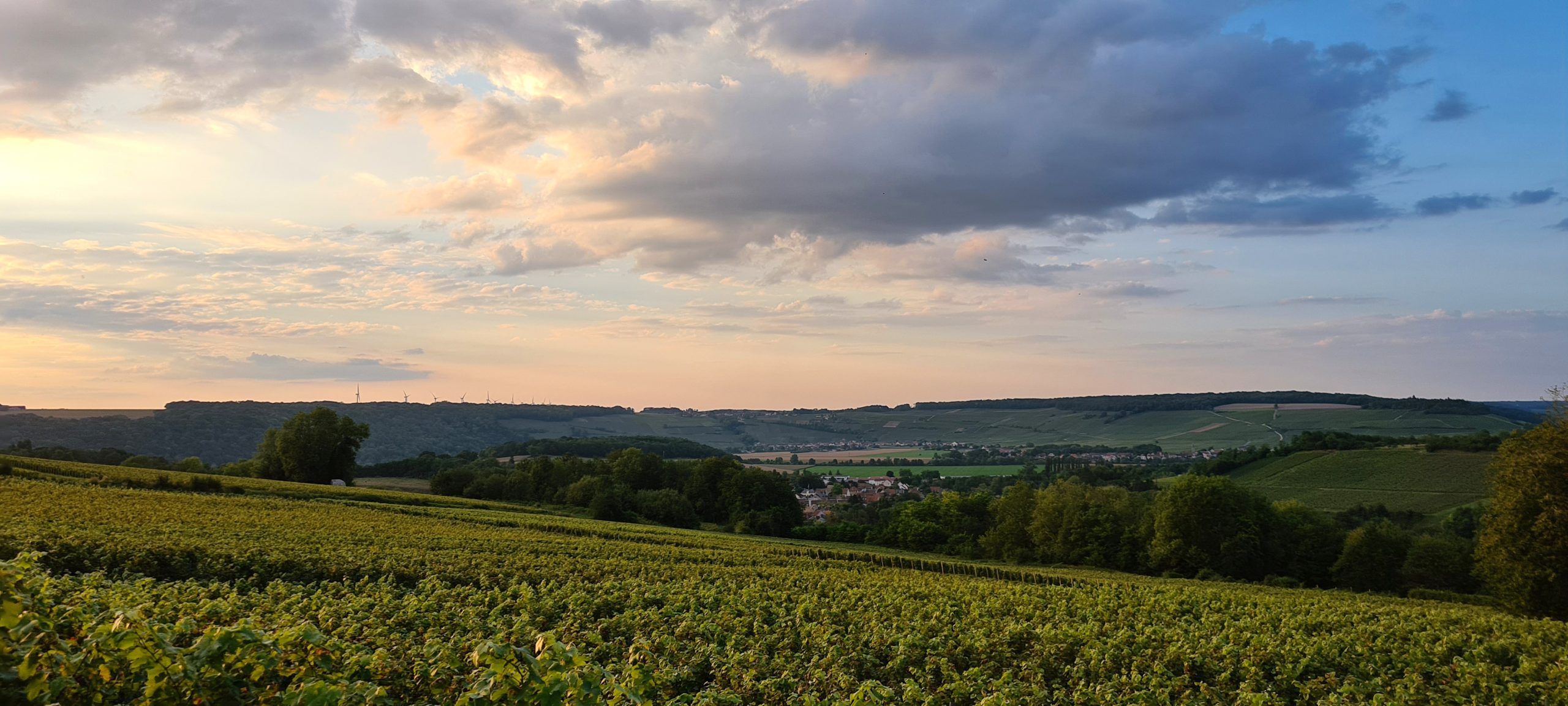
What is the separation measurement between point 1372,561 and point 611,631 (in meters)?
60.8

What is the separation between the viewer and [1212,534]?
6122 cm

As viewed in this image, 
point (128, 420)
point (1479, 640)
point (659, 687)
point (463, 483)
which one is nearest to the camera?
point (659, 687)

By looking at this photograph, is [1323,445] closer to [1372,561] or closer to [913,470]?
[1372,561]

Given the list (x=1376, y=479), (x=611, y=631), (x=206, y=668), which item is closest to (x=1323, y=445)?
(x=1376, y=479)

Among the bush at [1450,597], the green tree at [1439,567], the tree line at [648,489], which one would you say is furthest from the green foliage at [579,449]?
the bush at [1450,597]

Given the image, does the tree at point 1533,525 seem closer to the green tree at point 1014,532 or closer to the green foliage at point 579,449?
the green tree at point 1014,532

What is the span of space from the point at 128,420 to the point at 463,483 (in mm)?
110835

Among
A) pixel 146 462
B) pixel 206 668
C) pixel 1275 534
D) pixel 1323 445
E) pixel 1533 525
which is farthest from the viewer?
pixel 1323 445

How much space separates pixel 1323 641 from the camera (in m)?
21.1

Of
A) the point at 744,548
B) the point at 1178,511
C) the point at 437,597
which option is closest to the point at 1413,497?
the point at 1178,511

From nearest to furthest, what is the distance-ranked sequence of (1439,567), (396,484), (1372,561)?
(1439,567) < (1372,561) < (396,484)

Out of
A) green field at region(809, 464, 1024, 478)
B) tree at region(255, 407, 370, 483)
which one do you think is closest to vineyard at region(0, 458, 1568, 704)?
tree at region(255, 407, 370, 483)

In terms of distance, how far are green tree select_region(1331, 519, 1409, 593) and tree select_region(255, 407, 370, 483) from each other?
9421 centimetres

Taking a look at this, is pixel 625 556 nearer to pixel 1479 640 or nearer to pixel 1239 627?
pixel 1239 627
